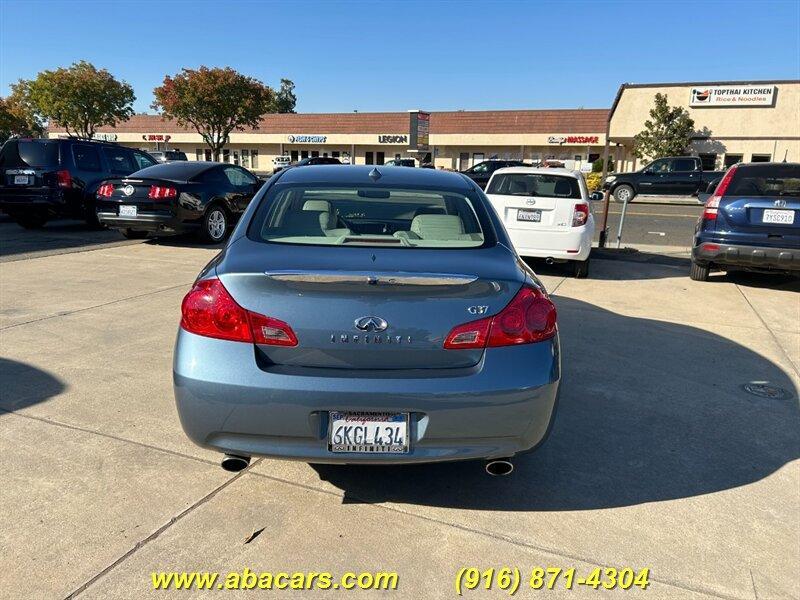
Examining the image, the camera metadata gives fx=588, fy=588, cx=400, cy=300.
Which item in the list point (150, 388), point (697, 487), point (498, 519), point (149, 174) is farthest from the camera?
point (149, 174)

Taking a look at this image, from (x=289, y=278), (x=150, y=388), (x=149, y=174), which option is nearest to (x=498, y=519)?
(x=289, y=278)

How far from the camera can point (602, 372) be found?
4703 millimetres

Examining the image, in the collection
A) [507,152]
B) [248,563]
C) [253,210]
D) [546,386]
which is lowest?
[248,563]

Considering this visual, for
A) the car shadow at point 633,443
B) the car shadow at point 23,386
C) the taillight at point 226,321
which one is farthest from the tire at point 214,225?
the taillight at point 226,321

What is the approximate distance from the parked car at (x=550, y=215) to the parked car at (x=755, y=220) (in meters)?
1.57

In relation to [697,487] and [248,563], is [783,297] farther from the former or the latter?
[248,563]

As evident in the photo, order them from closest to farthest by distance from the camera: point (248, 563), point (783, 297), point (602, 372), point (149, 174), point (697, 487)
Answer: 1. point (248, 563)
2. point (697, 487)
3. point (602, 372)
4. point (783, 297)
5. point (149, 174)

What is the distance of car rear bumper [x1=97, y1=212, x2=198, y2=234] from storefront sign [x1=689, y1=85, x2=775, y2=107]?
110 ft

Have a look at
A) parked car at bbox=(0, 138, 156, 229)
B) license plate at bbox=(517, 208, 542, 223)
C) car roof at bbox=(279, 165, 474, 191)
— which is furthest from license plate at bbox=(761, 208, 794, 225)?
parked car at bbox=(0, 138, 156, 229)

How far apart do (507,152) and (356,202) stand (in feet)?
164

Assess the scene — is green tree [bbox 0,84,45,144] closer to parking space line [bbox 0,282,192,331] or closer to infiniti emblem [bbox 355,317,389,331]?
parking space line [bbox 0,282,192,331]

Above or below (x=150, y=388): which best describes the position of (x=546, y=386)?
above

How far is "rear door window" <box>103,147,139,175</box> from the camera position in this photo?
12.0m

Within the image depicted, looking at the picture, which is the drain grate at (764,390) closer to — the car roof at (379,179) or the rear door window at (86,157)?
the car roof at (379,179)
